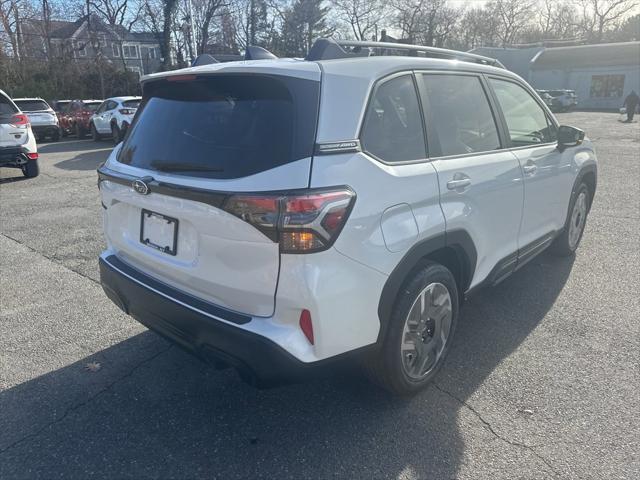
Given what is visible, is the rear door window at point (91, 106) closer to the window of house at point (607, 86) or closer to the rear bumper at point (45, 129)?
the rear bumper at point (45, 129)

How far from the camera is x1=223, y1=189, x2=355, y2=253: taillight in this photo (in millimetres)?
2021

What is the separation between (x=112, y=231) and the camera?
2988 millimetres

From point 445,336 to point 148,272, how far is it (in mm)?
1801

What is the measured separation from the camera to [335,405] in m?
2.79

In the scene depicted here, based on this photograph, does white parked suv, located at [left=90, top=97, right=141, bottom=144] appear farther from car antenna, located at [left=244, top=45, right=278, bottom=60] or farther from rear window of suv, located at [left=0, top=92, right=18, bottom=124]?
car antenna, located at [left=244, top=45, right=278, bottom=60]

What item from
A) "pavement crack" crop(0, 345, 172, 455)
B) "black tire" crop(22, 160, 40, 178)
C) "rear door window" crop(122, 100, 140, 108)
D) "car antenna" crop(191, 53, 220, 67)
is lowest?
"pavement crack" crop(0, 345, 172, 455)

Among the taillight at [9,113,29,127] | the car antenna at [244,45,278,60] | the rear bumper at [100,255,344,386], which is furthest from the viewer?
the taillight at [9,113,29,127]

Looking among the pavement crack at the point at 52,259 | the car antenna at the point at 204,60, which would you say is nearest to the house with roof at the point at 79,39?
the pavement crack at the point at 52,259

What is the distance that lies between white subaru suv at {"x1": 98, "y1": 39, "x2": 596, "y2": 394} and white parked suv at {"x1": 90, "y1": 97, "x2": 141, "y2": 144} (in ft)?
49.8

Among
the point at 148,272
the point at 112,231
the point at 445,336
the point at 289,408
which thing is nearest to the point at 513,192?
the point at 445,336

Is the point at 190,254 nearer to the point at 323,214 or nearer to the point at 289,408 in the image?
the point at 323,214

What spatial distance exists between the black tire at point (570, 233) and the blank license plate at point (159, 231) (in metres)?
3.75

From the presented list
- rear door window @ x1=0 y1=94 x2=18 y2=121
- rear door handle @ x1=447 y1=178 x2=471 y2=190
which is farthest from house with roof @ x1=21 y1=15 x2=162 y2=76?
rear door handle @ x1=447 y1=178 x2=471 y2=190

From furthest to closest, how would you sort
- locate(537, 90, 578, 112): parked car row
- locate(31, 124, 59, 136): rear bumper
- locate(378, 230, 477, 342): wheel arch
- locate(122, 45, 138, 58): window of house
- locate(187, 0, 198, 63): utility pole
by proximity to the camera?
locate(122, 45, 138, 58): window of house
locate(187, 0, 198, 63): utility pole
locate(537, 90, 578, 112): parked car row
locate(31, 124, 59, 136): rear bumper
locate(378, 230, 477, 342): wheel arch
